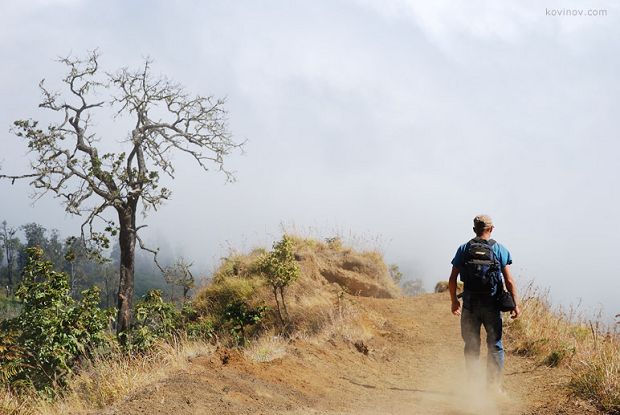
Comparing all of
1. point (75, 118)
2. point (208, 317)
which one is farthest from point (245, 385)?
point (75, 118)

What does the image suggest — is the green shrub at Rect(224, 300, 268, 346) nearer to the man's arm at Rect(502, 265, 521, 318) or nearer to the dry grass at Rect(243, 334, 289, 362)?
the dry grass at Rect(243, 334, 289, 362)

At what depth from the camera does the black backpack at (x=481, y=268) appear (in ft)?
23.9

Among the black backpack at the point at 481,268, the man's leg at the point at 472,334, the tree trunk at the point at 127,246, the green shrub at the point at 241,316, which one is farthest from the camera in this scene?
the tree trunk at the point at 127,246

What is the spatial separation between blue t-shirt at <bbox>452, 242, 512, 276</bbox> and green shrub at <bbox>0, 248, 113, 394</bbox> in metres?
5.56

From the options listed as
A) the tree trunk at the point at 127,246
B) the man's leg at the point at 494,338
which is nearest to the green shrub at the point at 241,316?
the man's leg at the point at 494,338

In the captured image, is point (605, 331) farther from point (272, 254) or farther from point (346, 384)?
point (272, 254)

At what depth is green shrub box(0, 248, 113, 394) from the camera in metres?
8.81

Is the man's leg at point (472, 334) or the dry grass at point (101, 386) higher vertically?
the man's leg at point (472, 334)

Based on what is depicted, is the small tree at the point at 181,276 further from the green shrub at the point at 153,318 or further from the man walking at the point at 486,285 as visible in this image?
the man walking at the point at 486,285

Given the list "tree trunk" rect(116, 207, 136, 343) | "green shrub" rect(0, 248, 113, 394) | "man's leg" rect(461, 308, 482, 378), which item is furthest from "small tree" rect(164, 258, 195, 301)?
"man's leg" rect(461, 308, 482, 378)

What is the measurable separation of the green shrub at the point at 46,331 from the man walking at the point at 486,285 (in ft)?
18.3

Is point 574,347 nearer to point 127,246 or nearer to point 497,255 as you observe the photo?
point 497,255

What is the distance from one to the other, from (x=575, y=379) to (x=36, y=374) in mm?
7378

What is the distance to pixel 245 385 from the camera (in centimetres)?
730
